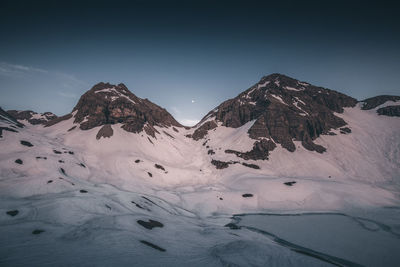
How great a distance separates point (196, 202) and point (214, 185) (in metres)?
20.1

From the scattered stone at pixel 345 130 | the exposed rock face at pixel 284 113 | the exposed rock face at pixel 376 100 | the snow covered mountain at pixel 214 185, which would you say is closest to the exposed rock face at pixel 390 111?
the snow covered mountain at pixel 214 185

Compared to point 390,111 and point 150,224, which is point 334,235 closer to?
point 150,224

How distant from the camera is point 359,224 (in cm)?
4178

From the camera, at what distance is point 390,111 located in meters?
132

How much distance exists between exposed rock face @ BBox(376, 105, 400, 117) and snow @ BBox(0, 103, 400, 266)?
999 cm

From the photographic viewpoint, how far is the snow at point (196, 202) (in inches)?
733

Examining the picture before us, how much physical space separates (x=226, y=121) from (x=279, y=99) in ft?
147

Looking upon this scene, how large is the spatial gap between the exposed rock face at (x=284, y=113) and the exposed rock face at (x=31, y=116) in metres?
159

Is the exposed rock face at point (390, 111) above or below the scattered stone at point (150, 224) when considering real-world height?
above

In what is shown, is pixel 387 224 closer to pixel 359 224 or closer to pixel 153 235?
pixel 359 224

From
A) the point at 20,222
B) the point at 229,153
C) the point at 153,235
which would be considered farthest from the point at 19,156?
the point at 229,153

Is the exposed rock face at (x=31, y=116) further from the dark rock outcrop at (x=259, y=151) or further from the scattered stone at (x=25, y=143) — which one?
the dark rock outcrop at (x=259, y=151)

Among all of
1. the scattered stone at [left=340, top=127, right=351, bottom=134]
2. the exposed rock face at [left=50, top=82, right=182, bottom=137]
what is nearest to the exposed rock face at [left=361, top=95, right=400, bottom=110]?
the scattered stone at [left=340, top=127, right=351, bottom=134]

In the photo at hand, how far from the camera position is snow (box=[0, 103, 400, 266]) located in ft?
61.1
